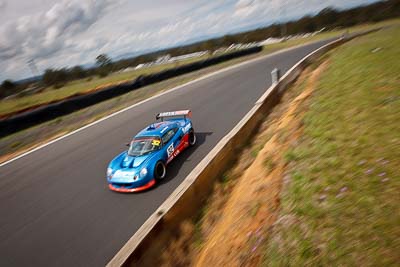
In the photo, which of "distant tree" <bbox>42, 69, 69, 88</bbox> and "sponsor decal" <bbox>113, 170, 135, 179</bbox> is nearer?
"sponsor decal" <bbox>113, 170, 135, 179</bbox>

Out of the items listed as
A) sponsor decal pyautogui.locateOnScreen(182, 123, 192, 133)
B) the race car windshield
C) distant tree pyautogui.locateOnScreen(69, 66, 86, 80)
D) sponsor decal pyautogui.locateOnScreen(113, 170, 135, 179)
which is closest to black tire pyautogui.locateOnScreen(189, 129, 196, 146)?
sponsor decal pyautogui.locateOnScreen(182, 123, 192, 133)

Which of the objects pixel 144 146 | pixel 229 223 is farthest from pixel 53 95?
pixel 229 223

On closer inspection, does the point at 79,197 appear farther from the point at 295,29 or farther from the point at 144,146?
the point at 295,29

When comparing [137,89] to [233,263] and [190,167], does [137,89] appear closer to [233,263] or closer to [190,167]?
[190,167]

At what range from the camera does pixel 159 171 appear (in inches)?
267

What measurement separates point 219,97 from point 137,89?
11.1m

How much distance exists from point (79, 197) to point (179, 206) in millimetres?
3237

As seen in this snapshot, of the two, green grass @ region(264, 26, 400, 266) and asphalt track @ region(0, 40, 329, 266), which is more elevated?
green grass @ region(264, 26, 400, 266)

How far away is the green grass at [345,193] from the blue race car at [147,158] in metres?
3.19

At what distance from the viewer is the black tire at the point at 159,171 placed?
657 cm

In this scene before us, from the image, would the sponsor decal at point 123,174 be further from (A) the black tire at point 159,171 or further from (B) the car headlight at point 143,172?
(A) the black tire at point 159,171

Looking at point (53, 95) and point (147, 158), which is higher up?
point (147, 158)

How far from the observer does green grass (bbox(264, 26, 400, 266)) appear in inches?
114

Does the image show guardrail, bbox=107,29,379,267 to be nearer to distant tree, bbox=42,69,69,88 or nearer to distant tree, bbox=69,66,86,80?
distant tree, bbox=42,69,69,88
